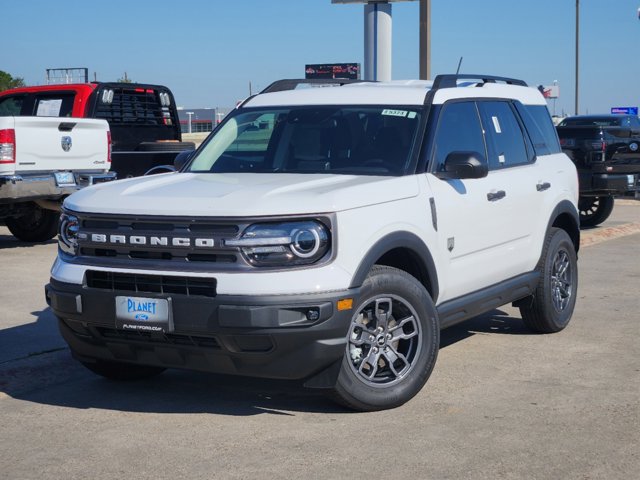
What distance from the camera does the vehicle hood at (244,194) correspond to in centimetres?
511

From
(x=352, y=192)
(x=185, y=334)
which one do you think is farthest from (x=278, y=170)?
(x=185, y=334)

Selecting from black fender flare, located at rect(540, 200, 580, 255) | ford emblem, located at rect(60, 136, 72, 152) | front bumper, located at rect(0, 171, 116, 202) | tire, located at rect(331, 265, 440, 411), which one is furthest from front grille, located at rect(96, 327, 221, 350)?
ford emblem, located at rect(60, 136, 72, 152)

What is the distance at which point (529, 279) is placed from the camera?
729cm

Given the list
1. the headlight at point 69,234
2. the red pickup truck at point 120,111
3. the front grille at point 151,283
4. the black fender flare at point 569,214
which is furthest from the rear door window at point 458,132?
the red pickup truck at point 120,111

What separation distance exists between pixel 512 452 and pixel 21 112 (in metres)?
10.9

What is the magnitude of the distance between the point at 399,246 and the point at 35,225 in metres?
9.39

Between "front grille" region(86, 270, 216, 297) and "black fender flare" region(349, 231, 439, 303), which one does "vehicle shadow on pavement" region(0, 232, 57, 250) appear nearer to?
"front grille" region(86, 270, 216, 297)

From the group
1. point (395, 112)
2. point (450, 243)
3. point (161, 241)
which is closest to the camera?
point (161, 241)

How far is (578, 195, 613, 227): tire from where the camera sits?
16391 millimetres

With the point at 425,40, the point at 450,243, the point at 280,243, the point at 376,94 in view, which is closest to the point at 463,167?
the point at 450,243

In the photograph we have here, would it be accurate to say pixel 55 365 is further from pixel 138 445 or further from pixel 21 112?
pixel 21 112

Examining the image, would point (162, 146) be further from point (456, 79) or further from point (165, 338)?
point (165, 338)

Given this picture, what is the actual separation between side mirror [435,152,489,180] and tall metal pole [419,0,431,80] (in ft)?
28.9

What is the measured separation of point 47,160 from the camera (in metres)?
12.2
